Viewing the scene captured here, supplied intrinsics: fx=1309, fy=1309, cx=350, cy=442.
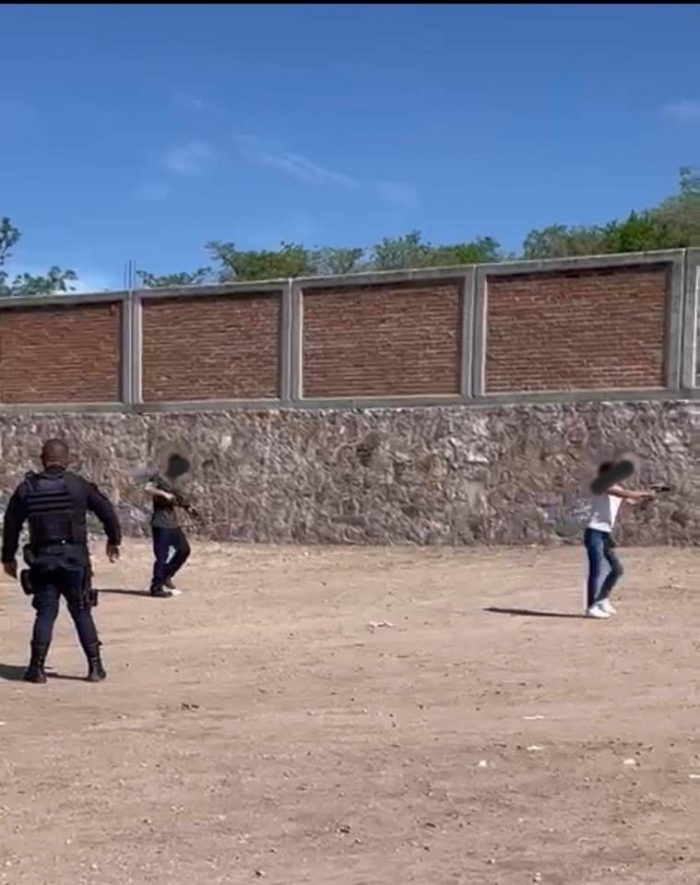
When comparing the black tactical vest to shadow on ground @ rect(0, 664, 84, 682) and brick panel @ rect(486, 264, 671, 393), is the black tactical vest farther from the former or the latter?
brick panel @ rect(486, 264, 671, 393)

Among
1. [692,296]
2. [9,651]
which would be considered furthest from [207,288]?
[9,651]

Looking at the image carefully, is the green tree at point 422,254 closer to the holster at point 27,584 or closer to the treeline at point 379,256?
the treeline at point 379,256

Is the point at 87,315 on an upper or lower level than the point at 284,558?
upper

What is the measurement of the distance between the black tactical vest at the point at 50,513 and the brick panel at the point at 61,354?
13797 mm

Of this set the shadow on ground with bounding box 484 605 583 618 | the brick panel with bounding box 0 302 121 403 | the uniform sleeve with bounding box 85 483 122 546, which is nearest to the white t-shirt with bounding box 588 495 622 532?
the shadow on ground with bounding box 484 605 583 618

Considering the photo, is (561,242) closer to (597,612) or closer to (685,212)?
(685,212)

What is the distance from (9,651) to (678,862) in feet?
24.3

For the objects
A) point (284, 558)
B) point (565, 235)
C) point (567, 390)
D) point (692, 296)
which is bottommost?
point (284, 558)

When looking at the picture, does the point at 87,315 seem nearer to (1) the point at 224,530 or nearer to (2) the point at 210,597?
(1) the point at 224,530

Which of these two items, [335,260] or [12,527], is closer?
[12,527]

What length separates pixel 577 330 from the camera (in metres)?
19.2

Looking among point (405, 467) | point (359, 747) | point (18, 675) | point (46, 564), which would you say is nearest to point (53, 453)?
A: point (46, 564)

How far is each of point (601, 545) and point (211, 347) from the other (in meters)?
11.3

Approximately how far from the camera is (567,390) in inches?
755
